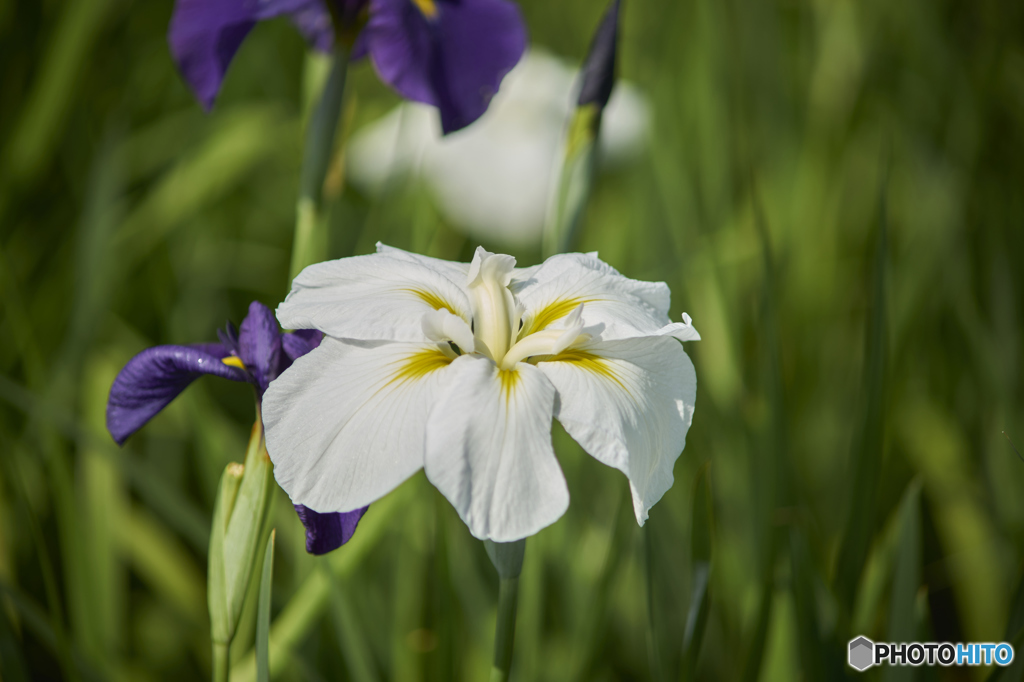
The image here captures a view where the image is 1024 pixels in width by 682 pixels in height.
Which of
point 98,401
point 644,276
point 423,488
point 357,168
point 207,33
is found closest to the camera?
point 207,33

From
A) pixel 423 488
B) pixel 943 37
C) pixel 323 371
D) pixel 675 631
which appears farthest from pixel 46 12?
pixel 943 37

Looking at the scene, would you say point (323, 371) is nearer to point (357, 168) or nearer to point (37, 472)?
point (37, 472)

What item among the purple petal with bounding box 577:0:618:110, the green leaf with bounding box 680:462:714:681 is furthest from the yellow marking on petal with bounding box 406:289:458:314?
the purple petal with bounding box 577:0:618:110

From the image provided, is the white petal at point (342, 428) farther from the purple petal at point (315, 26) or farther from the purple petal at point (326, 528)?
the purple petal at point (315, 26)

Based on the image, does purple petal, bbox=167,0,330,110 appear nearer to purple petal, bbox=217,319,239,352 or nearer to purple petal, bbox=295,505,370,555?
purple petal, bbox=217,319,239,352

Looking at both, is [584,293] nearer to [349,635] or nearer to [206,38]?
[349,635]

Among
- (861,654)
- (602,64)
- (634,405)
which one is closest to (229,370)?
(634,405)
